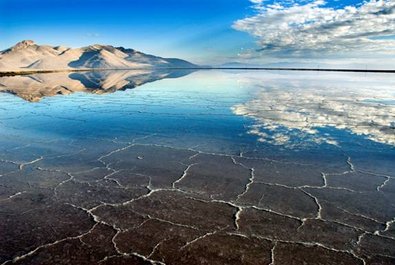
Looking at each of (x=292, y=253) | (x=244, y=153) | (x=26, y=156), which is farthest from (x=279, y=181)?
(x=26, y=156)

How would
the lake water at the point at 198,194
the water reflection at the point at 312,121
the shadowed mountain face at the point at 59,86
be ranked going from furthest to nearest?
the shadowed mountain face at the point at 59,86
the water reflection at the point at 312,121
the lake water at the point at 198,194

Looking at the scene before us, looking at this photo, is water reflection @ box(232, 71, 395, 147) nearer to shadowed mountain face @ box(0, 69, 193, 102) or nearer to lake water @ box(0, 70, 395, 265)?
lake water @ box(0, 70, 395, 265)

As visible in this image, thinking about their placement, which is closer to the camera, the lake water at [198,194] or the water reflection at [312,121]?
the lake water at [198,194]

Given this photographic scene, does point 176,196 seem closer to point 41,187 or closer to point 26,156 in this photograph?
point 41,187

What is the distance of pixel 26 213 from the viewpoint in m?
4.11

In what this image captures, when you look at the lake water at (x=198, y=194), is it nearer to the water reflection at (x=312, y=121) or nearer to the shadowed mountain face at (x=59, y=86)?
the water reflection at (x=312, y=121)

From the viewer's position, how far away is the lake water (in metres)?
3.37

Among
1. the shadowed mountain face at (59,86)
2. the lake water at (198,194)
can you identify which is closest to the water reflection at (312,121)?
the lake water at (198,194)

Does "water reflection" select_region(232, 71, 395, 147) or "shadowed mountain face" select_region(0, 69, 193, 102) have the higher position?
"shadowed mountain face" select_region(0, 69, 193, 102)

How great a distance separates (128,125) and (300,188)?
5.96 m

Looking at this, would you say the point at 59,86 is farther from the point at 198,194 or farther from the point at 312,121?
the point at 198,194

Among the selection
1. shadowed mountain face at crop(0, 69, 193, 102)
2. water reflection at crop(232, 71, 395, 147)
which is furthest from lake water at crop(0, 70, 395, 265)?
shadowed mountain face at crop(0, 69, 193, 102)

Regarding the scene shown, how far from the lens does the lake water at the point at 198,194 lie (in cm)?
337

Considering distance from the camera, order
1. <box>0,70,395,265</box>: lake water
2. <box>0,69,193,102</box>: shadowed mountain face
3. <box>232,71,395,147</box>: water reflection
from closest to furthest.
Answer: <box>0,70,395,265</box>: lake water, <box>232,71,395,147</box>: water reflection, <box>0,69,193,102</box>: shadowed mountain face
